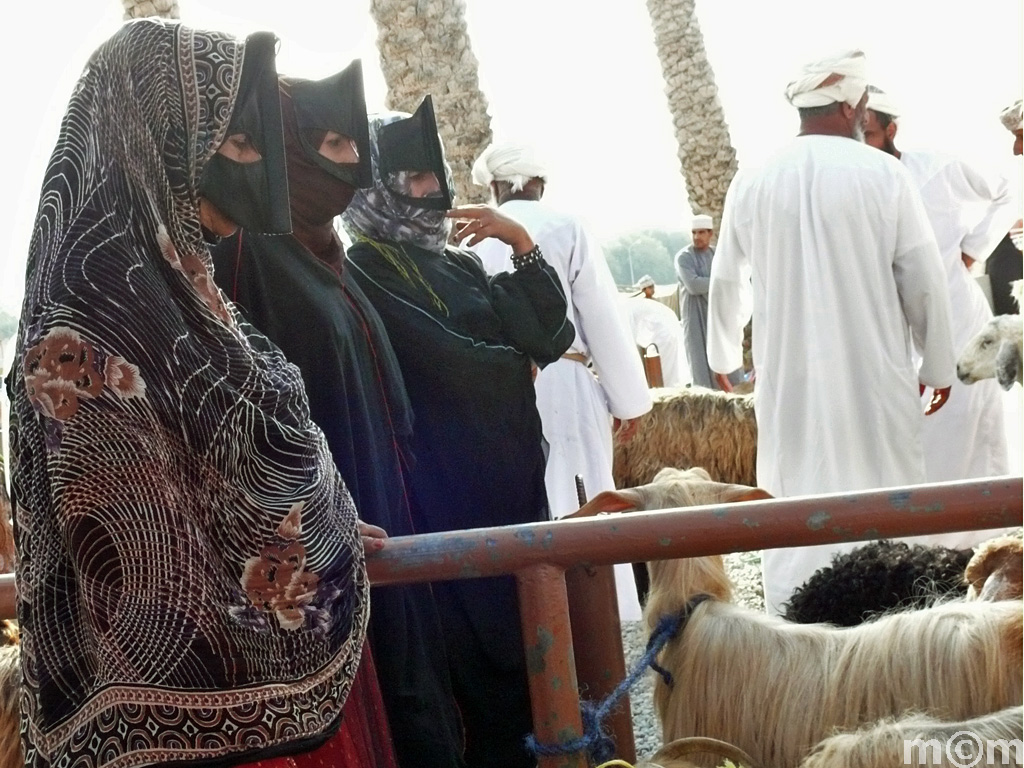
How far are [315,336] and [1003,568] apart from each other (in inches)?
76.6

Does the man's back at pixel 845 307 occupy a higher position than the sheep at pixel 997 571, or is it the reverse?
the man's back at pixel 845 307

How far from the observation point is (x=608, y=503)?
291 cm

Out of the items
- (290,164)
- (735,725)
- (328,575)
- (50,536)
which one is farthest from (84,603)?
(735,725)

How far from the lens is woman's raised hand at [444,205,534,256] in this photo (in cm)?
345

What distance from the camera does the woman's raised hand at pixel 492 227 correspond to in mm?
3449

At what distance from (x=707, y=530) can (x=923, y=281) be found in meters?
2.69

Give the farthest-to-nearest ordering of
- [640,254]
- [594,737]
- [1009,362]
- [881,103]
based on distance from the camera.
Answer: [640,254], [881,103], [1009,362], [594,737]

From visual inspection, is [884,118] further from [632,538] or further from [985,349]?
[632,538]

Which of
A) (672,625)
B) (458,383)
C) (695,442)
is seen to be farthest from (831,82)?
(695,442)

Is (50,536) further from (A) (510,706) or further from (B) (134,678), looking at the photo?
(A) (510,706)

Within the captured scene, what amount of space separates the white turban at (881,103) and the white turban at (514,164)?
1.43 metres

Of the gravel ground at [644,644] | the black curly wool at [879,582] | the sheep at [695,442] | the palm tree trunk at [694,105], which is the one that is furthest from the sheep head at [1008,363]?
the palm tree trunk at [694,105]

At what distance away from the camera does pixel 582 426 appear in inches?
202

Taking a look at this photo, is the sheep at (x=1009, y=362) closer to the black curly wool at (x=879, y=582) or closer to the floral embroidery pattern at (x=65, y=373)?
the black curly wool at (x=879, y=582)
